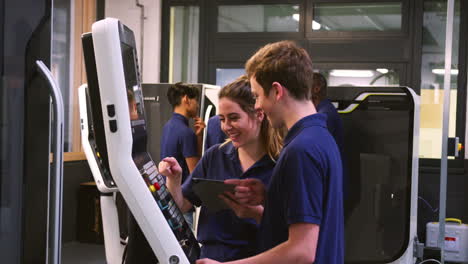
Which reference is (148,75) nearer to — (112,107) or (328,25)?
(328,25)

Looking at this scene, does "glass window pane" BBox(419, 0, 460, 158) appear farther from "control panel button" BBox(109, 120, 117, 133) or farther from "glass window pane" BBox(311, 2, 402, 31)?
"control panel button" BBox(109, 120, 117, 133)

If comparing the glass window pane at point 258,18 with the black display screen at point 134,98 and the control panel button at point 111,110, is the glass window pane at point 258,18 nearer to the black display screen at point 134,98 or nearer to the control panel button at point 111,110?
the black display screen at point 134,98

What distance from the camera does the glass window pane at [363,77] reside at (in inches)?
251

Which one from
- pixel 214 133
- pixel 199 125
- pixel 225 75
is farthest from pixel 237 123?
pixel 225 75

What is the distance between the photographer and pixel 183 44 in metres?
7.01

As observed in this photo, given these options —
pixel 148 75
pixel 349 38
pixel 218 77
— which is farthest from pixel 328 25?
pixel 148 75

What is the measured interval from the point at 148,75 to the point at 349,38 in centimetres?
Result: 242

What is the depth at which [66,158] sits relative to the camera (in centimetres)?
612

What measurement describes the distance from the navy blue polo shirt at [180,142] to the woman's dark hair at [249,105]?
1921mm

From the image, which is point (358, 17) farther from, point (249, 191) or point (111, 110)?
point (111, 110)

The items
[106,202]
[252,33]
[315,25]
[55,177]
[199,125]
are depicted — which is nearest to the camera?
[55,177]

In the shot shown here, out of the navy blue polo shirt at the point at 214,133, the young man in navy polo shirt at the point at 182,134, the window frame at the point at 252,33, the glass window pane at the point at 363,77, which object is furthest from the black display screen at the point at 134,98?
the window frame at the point at 252,33

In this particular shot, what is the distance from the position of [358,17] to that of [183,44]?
2.10 m

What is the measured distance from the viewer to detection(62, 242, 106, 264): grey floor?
537 centimetres
